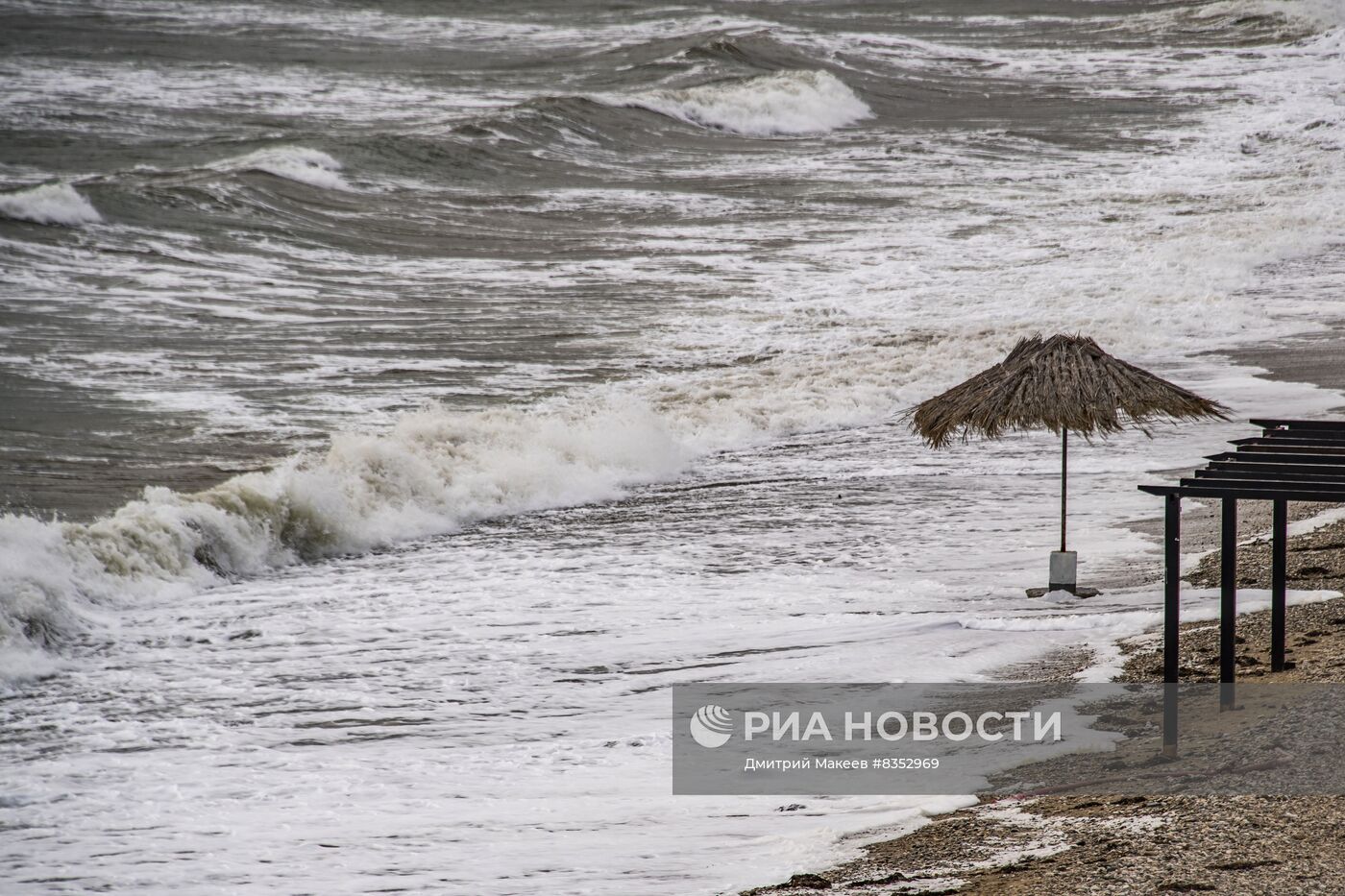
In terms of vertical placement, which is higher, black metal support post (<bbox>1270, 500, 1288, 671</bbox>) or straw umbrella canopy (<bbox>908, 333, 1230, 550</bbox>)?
straw umbrella canopy (<bbox>908, 333, 1230, 550</bbox>)

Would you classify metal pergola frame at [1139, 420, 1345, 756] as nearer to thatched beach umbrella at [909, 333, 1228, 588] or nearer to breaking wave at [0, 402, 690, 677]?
thatched beach umbrella at [909, 333, 1228, 588]

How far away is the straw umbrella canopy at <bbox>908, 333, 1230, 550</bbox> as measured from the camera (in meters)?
7.65

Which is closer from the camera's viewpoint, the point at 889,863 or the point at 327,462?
the point at 889,863

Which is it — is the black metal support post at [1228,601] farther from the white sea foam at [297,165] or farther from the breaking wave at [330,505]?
the white sea foam at [297,165]

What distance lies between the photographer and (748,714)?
21.2 ft

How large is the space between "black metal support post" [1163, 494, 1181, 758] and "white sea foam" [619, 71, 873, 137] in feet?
82.9

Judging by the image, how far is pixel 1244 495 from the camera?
520cm

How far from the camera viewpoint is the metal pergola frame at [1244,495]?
529cm

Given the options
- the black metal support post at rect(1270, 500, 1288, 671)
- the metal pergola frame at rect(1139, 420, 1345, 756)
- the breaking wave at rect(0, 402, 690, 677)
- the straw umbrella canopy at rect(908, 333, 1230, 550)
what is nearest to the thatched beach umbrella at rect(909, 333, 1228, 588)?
the straw umbrella canopy at rect(908, 333, 1230, 550)

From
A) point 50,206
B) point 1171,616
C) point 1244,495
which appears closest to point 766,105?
point 50,206

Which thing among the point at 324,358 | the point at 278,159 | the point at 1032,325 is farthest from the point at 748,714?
the point at 278,159

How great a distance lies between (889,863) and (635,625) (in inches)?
117

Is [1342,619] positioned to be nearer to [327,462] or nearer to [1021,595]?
[1021,595]

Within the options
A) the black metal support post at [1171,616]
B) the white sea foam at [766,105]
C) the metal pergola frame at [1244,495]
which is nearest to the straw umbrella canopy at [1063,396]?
the metal pergola frame at [1244,495]
